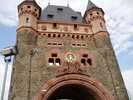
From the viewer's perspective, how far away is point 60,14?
27984 mm

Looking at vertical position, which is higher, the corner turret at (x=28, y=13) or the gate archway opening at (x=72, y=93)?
the corner turret at (x=28, y=13)

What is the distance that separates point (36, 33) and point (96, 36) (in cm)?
628

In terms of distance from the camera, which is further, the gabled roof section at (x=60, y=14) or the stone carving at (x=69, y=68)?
the gabled roof section at (x=60, y=14)

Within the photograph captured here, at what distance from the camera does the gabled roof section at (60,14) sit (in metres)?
26.5

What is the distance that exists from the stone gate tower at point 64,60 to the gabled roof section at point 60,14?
3.65 ft

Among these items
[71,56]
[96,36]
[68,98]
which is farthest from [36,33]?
[68,98]

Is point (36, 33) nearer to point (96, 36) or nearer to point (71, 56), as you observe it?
point (71, 56)

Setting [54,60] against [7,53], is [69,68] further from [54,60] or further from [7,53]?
[7,53]

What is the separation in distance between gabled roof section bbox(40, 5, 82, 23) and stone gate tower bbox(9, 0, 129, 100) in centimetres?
111

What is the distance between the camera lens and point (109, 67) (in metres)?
21.3

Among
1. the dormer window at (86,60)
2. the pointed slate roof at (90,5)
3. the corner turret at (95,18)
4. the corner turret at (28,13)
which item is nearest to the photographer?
the dormer window at (86,60)

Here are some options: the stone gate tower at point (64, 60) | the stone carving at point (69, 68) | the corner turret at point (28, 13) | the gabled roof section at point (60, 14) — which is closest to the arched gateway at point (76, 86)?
the stone gate tower at point (64, 60)

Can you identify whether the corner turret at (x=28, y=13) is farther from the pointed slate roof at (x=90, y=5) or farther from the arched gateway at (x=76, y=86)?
the arched gateway at (x=76, y=86)

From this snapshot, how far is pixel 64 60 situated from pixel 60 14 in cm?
865
